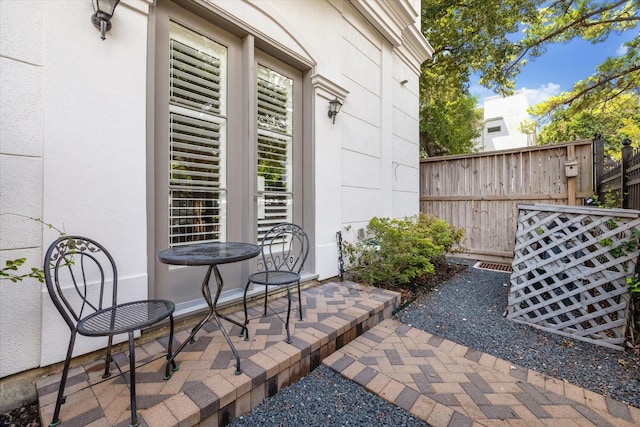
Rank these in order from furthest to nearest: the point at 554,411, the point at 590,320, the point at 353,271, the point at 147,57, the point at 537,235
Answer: the point at 353,271
the point at 537,235
the point at 590,320
the point at 147,57
the point at 554,411

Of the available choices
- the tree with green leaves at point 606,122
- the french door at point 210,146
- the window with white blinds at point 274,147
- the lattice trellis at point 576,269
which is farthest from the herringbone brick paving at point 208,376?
the tree with green leaves at point 606,122

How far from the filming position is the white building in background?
1842 centimetres

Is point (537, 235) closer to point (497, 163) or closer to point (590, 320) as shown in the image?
point (590, 320)

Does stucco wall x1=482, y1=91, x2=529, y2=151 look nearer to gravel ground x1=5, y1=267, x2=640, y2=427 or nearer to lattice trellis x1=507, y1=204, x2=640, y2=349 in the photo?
lattice trellis x1=507, y1=204, x2=640, y2=349

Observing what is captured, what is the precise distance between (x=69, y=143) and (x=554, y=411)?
3.22 metres

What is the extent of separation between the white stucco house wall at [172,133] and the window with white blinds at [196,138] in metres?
0.01

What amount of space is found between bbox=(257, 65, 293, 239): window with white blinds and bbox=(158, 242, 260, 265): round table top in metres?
0.96

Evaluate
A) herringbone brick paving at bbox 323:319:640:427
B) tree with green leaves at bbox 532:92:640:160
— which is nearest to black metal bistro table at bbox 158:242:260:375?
herringbone brick paving at bbox 323:319:640:427

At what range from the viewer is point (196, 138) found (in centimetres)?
240

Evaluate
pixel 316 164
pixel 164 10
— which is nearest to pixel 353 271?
pixel 316 164

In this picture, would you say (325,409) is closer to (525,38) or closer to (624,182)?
(624,182)

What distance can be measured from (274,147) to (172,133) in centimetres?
107

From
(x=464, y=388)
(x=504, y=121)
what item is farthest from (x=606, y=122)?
(x=464, y=388)

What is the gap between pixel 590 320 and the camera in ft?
7.73
